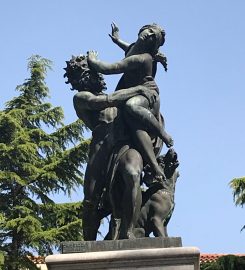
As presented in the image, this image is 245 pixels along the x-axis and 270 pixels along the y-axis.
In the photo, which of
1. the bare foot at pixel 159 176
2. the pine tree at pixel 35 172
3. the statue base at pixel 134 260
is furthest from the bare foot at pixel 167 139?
the pine tree at pixel 35 172

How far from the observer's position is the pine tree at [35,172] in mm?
18672

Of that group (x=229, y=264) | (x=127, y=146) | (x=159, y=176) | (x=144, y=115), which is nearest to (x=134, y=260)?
(x=159, y=176)

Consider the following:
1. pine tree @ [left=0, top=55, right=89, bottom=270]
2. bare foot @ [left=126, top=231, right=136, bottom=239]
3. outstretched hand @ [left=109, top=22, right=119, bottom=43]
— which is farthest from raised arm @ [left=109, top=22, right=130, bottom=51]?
pine tree @ [left=0, top=55, right=89, bottom=270]

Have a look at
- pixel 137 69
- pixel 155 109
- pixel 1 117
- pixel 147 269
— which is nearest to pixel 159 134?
pixel 155 109

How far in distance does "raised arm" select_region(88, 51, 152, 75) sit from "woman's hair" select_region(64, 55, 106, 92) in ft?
0.28

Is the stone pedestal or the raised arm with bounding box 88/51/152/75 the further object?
the raised arm with bounding box 88/51/152/75

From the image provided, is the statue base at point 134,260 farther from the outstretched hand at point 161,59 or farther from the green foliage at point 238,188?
the green foliage at point 238,188

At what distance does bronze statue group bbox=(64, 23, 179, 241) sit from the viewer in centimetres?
632

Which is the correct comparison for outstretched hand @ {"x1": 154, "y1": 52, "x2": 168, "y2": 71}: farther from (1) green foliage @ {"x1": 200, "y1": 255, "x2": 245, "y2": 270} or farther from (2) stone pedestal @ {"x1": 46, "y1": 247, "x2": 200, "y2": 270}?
(1) green foliage @ {"x1": 200, "y1": 255, "x2": 245, "y2": 270}

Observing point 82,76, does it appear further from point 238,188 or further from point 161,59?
point 238,188

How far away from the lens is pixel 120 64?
22.3 ft

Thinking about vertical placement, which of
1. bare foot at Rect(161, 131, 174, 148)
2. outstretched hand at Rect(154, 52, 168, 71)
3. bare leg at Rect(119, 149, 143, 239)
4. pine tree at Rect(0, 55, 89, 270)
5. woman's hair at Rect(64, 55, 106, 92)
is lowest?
bare leg at Rect(119, 149, 143, 239)

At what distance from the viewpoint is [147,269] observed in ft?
18.4

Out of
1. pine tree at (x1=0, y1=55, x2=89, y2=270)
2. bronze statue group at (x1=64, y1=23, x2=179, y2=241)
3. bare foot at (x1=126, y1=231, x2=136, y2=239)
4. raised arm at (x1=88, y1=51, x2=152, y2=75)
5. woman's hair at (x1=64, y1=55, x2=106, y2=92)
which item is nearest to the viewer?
bare foot at (x1=126, y1=231, x2=136, y2=239)
